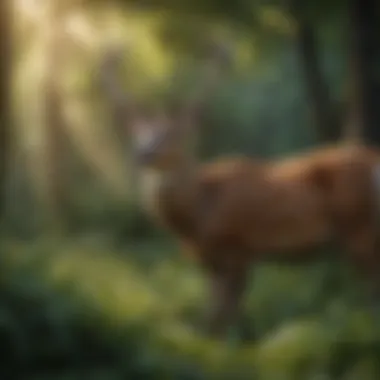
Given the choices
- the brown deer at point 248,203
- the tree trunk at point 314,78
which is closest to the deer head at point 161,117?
the brown deer at point 248,203

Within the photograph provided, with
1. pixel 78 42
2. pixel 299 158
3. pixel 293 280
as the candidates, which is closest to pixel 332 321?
pixel 293 280

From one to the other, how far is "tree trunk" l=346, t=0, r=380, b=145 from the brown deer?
4 centimetres

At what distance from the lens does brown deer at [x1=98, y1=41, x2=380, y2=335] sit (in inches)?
63.1

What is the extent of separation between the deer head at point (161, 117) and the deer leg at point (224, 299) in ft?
0.75

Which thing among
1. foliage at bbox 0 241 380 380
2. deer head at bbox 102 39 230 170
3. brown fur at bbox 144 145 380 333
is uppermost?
deer head at bbox 102 39 230 170

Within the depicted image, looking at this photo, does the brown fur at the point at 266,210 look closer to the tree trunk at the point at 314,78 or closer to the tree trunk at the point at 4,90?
the tree trunk at the point at 314,78

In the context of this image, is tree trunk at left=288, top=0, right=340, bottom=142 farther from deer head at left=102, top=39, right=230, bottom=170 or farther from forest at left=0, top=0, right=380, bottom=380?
deer head at left=102, top=39, right=230, bottom=170

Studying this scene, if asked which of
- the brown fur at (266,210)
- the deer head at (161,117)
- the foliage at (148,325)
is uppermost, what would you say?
the deer head at (161,117)

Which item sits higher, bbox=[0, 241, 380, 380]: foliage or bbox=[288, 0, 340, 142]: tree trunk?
bbox=[288, 0, 340, 142]: tree trunk

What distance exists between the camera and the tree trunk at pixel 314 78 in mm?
1628

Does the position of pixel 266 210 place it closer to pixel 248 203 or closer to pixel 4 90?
pixel 248 203

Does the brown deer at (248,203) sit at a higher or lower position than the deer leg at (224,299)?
higher

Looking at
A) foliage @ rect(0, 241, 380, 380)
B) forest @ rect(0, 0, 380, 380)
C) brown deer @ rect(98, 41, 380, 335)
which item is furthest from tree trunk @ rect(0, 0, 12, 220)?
brown deer @ rect(98, 41, 380, 335)

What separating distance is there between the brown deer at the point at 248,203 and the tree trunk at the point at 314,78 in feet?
0.12
